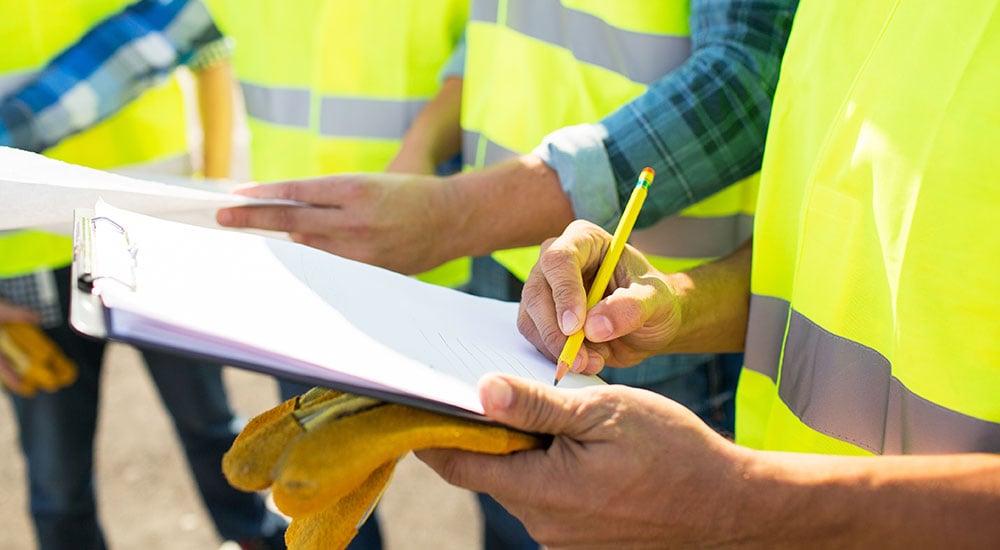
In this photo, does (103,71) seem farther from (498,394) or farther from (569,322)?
(498,394)

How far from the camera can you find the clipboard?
720 mm

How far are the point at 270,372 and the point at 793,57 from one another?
74cm

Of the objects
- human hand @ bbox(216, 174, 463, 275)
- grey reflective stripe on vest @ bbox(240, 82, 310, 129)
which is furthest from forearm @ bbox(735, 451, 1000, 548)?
grey reflective stripe on vest @ bbox(240, 82, 310, 129)

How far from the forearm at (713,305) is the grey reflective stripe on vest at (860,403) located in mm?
84

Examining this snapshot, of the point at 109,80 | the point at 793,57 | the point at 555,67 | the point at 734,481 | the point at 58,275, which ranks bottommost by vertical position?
the point at 58,275

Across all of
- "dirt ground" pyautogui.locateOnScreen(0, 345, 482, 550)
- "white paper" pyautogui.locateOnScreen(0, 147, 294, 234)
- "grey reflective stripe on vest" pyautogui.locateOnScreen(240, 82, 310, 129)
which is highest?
"white paper" pyautogui.locateOnScreen(0, 147, 294, 234)

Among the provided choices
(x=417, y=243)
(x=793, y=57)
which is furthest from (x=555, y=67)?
(x=793, y=57)

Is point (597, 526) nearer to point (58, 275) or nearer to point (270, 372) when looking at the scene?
point (270, 372)

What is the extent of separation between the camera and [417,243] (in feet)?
4.58

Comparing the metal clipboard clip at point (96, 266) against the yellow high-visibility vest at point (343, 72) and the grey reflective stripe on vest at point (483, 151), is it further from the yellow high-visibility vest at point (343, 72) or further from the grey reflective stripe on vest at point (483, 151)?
the yellow high-visibility vest at point (343, 72)

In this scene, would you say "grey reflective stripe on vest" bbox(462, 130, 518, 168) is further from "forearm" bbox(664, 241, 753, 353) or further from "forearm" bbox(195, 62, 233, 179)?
"forearm" bbox(195, 62, 233, 179)

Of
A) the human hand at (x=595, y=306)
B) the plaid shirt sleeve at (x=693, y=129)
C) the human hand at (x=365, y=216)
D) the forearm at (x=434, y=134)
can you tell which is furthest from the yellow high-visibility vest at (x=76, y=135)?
the human hand at (x=595, y=306)

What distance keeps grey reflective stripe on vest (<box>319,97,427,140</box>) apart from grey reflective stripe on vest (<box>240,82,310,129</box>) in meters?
0.12

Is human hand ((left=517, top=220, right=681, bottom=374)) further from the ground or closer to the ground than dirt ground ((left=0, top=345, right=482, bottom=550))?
further from the ground
